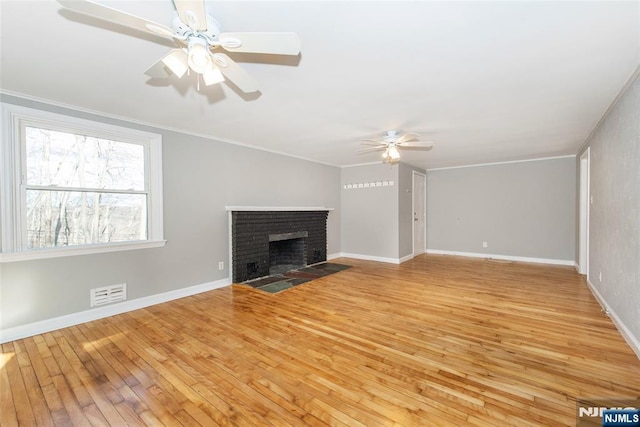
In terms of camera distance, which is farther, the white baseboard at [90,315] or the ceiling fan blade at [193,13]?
the white baseboard at [90,315]

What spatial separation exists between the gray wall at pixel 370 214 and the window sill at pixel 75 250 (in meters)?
4.25

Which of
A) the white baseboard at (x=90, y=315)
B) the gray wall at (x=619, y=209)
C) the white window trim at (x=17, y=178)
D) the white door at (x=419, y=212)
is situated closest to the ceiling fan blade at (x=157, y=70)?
the white window trim at (x=17, y=178)

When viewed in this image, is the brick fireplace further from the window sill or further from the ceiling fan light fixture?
the ceiling fan light fixture

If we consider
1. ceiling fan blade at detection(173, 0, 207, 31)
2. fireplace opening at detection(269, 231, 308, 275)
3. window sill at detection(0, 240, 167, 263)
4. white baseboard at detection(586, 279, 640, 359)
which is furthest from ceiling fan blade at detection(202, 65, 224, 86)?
fireplace opening at detection(269, 231, 308, 275)

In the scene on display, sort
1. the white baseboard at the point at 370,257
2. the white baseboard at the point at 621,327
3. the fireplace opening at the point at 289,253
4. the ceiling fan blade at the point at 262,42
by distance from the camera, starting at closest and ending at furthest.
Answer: the ceiling fan blade at the point at 262,42 → the white baseboard at the point at 621,327 → the fireplace opening at the point at 289,253 → the white baseboard at the point at 370,257

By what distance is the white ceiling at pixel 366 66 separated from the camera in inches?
61.2

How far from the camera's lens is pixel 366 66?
2098 mm

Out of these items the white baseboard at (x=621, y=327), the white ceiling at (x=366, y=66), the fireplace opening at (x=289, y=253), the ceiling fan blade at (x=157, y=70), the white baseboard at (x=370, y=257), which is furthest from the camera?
the white baseboard at (x=370, y=257)

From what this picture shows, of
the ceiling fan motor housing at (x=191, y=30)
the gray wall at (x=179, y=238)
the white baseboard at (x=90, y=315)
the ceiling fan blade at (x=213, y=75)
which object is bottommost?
the white baseboard at (x=90, y=315)

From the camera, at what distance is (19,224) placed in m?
2.66

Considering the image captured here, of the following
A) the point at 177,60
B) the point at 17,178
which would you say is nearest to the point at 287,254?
the point at 17,178

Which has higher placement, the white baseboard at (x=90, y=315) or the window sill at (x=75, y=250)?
the window sill at (x=75, y=250)

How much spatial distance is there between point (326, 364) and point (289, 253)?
12.5ft

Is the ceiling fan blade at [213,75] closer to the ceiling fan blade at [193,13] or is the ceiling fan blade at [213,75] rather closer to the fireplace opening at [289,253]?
the ceiling fan blade at [193,13]
